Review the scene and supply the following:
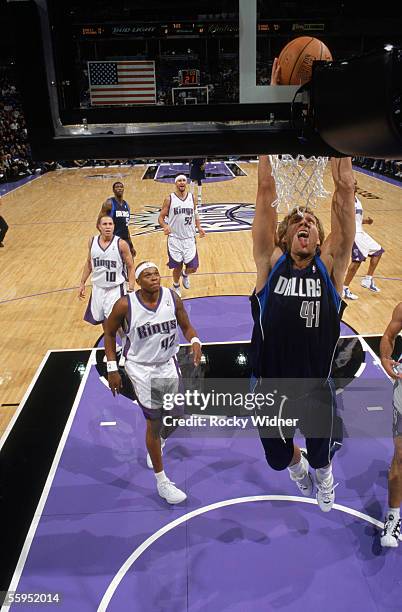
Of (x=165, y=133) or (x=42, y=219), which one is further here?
(x=42, y=219)

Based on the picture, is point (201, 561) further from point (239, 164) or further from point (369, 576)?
point (239, 164)

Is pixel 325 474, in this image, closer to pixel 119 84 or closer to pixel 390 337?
pixel 390 337

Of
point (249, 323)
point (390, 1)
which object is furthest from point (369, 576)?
point (249, 323)

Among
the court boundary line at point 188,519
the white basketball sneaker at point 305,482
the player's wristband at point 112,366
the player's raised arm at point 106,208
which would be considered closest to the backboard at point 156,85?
the player's wristband at point 112,366

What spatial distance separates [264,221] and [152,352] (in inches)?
53.3

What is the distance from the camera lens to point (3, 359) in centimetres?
611

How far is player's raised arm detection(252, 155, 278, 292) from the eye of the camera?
2999mm

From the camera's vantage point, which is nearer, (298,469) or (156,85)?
(156,85)

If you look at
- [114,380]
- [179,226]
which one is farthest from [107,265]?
[179,226]

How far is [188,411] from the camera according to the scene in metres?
4.93

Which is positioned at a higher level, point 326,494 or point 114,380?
point 114,380

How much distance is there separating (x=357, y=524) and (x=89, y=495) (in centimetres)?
197

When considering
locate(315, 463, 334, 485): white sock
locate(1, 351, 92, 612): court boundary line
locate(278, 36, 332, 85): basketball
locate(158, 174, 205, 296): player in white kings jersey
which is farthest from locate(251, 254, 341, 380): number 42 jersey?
locate(158, 174, 205, 296): player in white kings jersey

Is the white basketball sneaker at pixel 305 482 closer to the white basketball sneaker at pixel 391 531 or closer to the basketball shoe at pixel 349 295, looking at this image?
the white basketball sneaker at pixel 391 531
